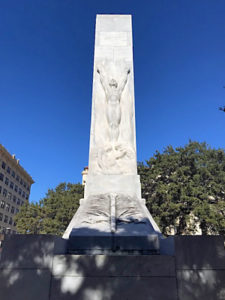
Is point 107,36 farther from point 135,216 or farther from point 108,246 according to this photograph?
point 108,246

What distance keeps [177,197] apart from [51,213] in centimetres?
1766

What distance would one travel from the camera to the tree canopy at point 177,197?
85.7ft

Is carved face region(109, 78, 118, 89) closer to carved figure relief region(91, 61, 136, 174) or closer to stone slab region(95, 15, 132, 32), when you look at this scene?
carved figure relief region(91, 61, 136, 174)

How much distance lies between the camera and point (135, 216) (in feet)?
22.5

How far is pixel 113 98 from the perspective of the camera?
10711 mm

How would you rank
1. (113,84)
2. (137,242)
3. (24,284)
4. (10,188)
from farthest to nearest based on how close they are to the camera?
(10,188)
(113,84)
(137,242)
(24,284)

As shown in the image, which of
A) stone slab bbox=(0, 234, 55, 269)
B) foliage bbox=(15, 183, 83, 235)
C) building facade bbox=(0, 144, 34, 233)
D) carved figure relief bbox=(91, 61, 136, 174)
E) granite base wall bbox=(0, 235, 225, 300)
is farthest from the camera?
building facade bbox=(0, 144, 34, 233)

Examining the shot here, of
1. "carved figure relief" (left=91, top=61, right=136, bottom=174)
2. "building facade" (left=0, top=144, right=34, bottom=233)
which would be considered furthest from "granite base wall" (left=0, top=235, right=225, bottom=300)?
"building facade" (left=0, top=144, right=34, bottom=233)

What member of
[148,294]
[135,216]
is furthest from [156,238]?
[148,294]

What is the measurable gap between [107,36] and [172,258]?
1142cm

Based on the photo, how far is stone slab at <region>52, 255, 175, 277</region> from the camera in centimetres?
469

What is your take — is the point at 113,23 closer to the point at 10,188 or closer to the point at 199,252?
the point at 199,252

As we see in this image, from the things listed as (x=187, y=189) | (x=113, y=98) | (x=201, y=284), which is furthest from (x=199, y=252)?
(x=187, y=189)

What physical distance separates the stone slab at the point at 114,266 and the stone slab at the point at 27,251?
245mm
